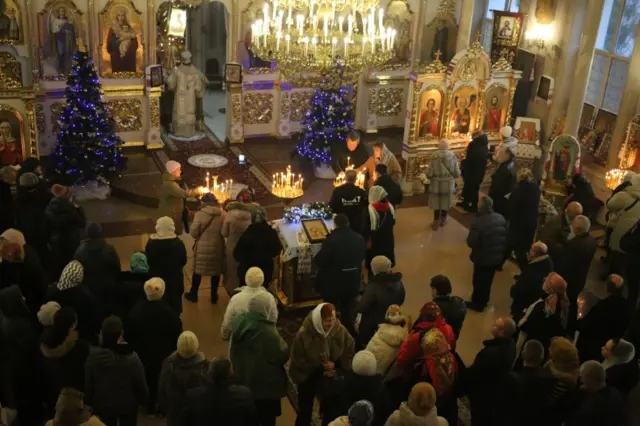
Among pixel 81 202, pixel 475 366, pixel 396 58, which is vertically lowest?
pixel 81 202

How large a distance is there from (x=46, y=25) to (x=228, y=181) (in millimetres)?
4256

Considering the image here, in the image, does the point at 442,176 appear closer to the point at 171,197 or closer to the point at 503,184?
the point at 503,184

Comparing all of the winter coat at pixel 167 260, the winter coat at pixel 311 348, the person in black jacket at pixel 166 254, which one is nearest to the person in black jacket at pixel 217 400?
the winter coat at pixel 311 348

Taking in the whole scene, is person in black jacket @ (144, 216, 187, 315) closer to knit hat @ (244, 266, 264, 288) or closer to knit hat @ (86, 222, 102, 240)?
knit hat @ (86, 222, 102, 240)

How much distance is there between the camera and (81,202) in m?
12.1

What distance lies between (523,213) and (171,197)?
4.57 metres

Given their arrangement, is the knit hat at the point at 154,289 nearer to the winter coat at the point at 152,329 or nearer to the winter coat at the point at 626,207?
the winter coat at the point at 152,329

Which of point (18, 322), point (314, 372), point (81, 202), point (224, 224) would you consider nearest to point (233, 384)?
point (314, 372)

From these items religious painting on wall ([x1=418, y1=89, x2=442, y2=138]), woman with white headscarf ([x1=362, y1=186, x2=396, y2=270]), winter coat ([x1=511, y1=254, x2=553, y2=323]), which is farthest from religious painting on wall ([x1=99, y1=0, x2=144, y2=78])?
winter coat ([x1=511, y1=254, x2=553, y2=323])

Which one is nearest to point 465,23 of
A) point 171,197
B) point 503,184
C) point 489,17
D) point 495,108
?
point 489,17

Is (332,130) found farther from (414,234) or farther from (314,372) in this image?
(314,372)

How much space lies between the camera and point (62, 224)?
27.2ft

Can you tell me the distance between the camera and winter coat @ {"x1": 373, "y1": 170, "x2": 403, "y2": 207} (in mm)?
9875

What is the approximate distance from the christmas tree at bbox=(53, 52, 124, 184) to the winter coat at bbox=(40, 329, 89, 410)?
674 cm
